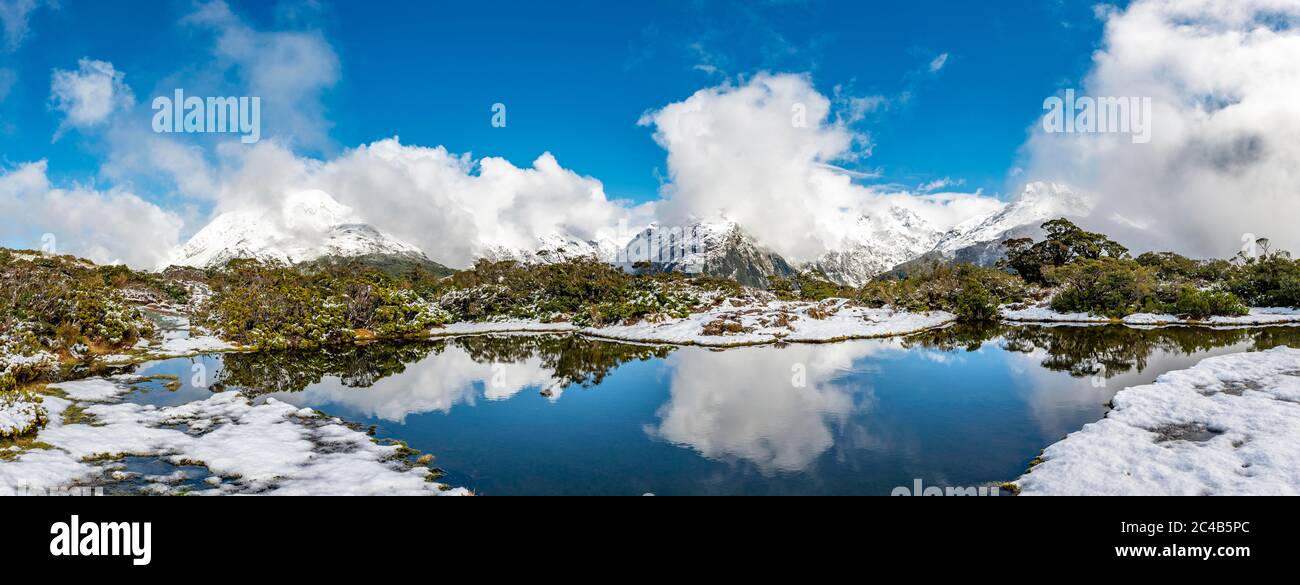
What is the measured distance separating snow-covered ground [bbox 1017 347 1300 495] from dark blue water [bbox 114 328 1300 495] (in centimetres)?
112

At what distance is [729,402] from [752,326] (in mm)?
25048

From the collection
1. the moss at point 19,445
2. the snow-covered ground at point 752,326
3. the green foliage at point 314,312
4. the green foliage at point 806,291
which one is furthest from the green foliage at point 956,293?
the moss at point 19,445

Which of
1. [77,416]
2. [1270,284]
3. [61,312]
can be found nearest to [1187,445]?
[77,416]

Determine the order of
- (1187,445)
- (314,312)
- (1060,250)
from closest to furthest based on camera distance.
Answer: (1187,445), (314,312), (1060,250)

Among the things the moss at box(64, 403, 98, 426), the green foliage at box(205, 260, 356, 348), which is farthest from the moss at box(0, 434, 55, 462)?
the green foliage at box(205, 260, 356, 348)

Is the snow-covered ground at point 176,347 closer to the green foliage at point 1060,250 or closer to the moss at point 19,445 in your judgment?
the moss at point 19,445

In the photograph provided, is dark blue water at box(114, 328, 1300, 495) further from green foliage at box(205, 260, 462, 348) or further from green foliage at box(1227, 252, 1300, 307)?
green foliage at box(1227, 252, 1300, 307)

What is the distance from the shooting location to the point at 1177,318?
45812mm

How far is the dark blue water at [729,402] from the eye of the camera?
14.7 metres

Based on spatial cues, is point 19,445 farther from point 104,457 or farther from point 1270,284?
point 1270,284

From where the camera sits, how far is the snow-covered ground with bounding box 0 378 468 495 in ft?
42.7

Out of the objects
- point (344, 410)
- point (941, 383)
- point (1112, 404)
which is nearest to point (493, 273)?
point (344, 410)
